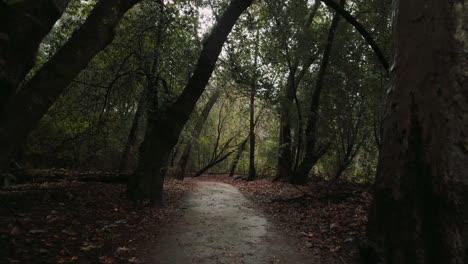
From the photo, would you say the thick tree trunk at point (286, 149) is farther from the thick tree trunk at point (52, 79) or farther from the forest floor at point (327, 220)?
the thick tree trunk at point (52, 79)

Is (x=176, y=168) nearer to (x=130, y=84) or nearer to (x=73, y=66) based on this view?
(x=130, y=84)

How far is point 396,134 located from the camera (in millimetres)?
2945

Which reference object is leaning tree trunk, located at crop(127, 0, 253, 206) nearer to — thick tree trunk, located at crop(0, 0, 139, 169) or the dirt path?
the dirt path

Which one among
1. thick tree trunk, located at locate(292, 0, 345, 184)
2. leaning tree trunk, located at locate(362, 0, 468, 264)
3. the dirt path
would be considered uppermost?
thick tree trunk, located at locate(292, 0, 345, 184)

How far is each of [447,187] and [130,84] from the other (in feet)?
26.4

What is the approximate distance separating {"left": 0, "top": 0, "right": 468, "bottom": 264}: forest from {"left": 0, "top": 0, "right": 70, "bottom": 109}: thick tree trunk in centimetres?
1

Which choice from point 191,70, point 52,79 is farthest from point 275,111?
point 52,79

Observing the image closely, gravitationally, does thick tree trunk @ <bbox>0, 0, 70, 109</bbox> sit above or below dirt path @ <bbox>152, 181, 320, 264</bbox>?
above

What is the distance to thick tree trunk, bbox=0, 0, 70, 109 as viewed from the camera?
3.50 meters

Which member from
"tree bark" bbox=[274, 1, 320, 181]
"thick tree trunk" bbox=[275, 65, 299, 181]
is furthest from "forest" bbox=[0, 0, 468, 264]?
"thick tree trunk" bbox=[275, 65, 299, 181]

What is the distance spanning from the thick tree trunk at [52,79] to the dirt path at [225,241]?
2.72 meters

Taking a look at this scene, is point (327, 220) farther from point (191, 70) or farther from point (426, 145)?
point (191, 70)

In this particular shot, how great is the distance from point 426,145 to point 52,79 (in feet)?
16.3

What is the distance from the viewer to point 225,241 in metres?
5.12
